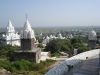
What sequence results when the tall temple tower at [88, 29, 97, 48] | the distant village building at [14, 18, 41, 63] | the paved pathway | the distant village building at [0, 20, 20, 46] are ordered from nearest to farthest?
the paved pathway → the tall temple tower at [88, 29, 97, 48] → the distant village building at [14, 18, 41, 63] → the distant village building at [0, 20, 20, 46]

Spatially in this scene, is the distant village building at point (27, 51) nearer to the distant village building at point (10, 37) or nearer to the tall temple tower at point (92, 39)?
the tall temple tower at point (92, 39)

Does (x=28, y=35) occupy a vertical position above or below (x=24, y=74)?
above

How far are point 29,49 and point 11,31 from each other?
709 inches

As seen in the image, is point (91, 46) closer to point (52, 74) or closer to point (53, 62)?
point (53, 62)

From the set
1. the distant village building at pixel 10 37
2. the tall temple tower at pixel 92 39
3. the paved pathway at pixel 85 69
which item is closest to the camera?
the paved pathway at pixel 85 69

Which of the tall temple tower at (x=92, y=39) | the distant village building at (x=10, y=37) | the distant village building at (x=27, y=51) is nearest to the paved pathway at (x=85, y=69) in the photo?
the tall temple tower at (x=92, y=39)

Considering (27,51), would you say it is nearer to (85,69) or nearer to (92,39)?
(92,39)

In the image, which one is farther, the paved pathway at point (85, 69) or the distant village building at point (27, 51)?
the distant village building at point (27, 51)

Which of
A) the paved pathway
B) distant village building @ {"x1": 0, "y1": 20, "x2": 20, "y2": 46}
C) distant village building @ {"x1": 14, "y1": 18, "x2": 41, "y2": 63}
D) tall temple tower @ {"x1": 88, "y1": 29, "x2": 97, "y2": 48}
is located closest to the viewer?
the paved pathway

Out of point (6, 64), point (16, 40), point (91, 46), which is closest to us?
point (91, 46)

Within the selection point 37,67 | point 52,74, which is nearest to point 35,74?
point 37,67

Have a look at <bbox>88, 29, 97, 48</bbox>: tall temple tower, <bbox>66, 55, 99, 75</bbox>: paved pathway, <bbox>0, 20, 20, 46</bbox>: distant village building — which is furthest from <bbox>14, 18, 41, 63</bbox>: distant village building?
<bbox>0, 20, 20, 46</bbox>: distant village building

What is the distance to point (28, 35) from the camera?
1903 centimetres

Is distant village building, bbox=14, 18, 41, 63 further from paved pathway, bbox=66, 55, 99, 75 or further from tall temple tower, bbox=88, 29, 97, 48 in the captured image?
paved pathway, bbox=66, 55, 99, 75
